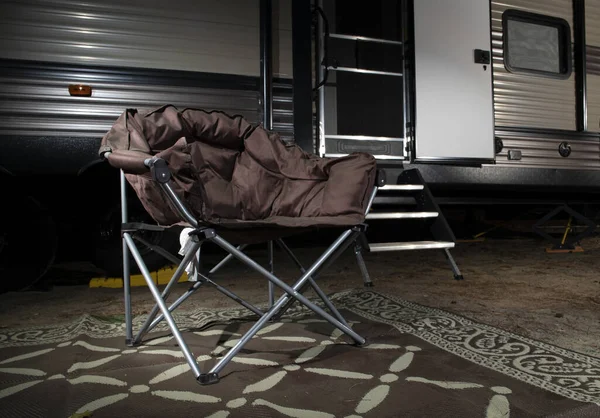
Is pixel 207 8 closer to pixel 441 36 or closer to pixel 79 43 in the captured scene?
pixel 79 43

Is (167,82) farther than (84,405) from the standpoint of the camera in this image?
Yes

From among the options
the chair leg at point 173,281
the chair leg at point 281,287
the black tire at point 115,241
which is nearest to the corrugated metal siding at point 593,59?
the chair leg at point 281,287

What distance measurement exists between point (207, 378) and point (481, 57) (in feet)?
11.7

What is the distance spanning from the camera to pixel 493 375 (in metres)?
1.47

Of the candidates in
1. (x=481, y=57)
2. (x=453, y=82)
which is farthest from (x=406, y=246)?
(x=481, y=57)

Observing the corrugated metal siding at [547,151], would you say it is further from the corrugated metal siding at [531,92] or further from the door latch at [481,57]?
the door latch at [481,57]

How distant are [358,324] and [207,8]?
7.14 feet

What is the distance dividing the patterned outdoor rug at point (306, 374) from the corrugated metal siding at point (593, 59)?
3345 millimetres

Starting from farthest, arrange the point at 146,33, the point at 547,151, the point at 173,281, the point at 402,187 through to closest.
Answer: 1. the point at 547,151
2. the point at 402,187
3. the point at 146,33
4. the point at 173,281

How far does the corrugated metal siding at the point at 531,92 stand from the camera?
4027mm

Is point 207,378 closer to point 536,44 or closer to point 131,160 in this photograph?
point 131,160

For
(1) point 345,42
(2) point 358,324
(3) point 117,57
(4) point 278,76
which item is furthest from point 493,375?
(1) point 345,42

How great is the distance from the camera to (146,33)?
286 cm

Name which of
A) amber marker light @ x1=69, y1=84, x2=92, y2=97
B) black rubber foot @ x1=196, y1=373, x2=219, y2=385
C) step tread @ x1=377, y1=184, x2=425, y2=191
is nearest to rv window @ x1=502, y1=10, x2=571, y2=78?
step tread @ x1=377, y1=184, x2=425, y2=191
